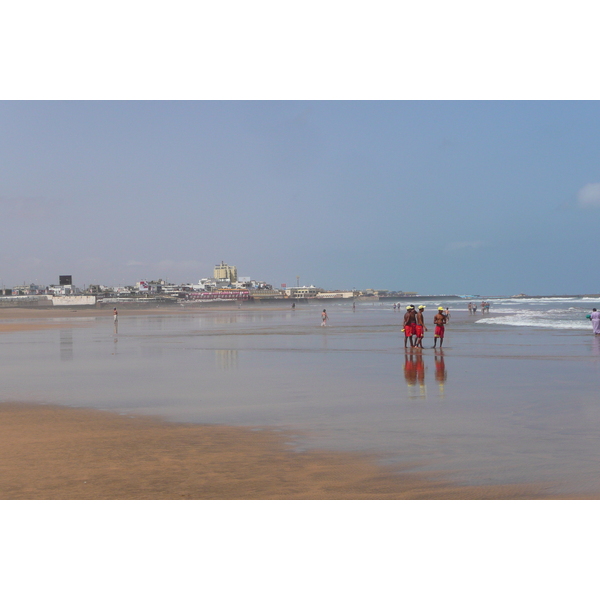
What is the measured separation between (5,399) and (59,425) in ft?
11.3

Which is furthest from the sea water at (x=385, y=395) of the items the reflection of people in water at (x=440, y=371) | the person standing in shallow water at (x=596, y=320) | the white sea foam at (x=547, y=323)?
the white sea foam at (x=547, y=323)

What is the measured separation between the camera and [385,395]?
13.1 m

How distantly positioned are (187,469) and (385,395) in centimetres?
619

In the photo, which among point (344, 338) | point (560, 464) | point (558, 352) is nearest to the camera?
point (560, 464)

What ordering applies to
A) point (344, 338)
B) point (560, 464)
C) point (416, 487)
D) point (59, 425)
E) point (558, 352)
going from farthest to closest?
1. point (344, 338)
2. point (558, 352)
3. point (59, 425)
4. point (560, 464)
5. point (416, 487)

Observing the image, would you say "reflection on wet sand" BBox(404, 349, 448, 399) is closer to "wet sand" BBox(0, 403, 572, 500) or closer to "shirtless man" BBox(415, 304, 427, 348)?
"shirtless man" BBox(415, 304, 427, 348)

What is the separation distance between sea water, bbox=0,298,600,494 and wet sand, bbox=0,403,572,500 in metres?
0.45

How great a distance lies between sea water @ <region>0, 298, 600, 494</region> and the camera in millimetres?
8227

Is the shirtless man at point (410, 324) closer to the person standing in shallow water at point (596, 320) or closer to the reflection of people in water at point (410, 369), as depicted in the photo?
the reflection of people in water at point (410, 369)

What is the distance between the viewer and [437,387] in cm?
1401

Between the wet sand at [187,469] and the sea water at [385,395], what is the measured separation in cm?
45

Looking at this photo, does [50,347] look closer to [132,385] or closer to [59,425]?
[132,385]

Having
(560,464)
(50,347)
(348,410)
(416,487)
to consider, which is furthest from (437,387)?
(50,347)
